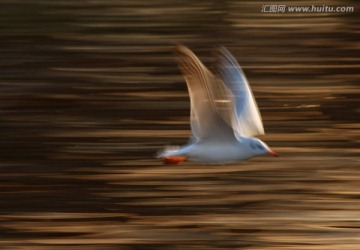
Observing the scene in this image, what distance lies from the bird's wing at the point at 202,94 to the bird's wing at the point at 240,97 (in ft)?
0.76

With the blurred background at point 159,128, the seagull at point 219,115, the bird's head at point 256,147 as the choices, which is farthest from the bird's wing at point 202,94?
the blurred background at point 159,128

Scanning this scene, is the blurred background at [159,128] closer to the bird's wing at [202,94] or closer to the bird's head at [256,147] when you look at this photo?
the bird's head at [256,147]

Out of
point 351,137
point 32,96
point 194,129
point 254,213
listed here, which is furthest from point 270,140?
point 194,129

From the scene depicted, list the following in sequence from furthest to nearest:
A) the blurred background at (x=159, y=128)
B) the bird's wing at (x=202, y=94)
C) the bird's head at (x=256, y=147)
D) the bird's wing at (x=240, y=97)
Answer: the blurred background at (x=159, y=128), the bird's head at (x=256, y=147), the bird's wing at (x=240, y=97), the bird's wing at (x=202, y=94)

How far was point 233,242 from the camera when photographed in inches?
255

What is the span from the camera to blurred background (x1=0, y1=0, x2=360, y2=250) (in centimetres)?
662

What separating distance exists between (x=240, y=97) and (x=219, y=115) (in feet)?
1.61

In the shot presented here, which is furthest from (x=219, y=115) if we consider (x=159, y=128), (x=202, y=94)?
(x=159, y=128)

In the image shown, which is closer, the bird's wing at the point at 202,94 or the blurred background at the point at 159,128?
the bird's wing at the point at 202,94

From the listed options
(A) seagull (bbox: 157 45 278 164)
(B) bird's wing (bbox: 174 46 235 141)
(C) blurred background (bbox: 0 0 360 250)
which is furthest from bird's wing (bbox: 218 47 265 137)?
(C) blurred background (bbox: 0 0 360 250)

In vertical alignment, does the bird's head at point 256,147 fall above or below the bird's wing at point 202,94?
below

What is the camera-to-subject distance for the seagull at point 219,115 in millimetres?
5266

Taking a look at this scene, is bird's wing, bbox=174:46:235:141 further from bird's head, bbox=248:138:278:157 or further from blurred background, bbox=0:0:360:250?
blurred background, bbox=0:0:360:250

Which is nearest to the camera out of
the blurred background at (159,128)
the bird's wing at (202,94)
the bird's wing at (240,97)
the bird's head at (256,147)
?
the bird's wing at (202,94)
